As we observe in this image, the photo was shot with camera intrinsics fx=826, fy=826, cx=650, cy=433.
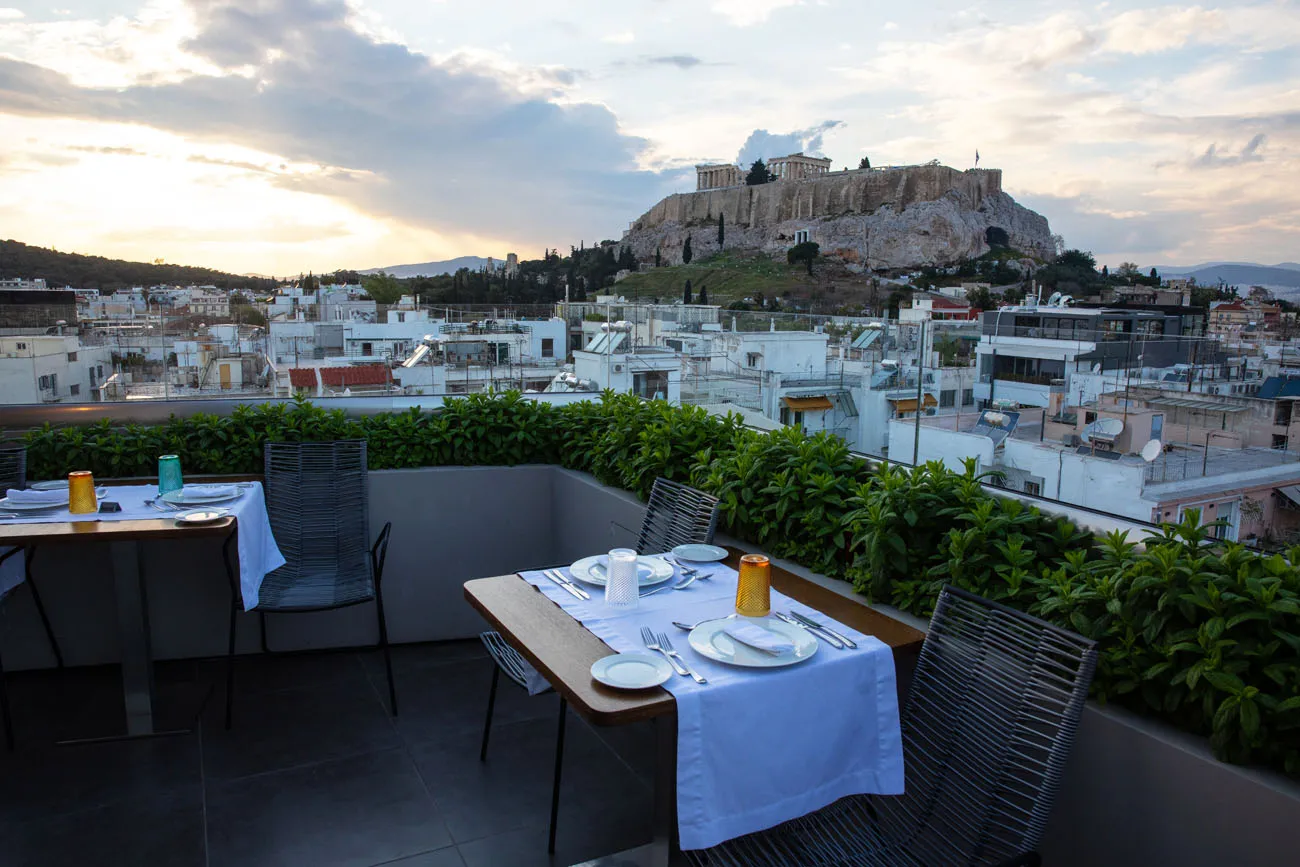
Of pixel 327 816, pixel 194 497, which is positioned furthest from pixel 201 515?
pixel 327 816

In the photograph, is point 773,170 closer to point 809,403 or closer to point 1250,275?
point 809,403

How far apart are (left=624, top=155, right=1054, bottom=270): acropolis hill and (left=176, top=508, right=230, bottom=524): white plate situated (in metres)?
52.7

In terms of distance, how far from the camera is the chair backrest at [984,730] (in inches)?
56.3

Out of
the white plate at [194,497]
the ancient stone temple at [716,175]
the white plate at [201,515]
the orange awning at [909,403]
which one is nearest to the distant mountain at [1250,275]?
the orange awning at [909,403]

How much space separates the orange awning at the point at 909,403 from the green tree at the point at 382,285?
15.5 feet

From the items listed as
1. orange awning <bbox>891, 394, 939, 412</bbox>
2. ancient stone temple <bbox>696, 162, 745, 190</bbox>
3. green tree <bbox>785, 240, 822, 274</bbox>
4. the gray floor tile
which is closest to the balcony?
the gray floor tile

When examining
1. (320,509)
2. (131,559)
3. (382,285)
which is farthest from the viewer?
(382,285)

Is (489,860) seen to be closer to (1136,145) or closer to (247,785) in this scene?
(247,785)

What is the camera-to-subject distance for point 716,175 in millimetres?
70875

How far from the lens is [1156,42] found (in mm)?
2320

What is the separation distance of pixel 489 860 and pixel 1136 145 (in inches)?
110

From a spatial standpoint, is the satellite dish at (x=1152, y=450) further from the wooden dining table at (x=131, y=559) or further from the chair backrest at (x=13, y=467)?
the chair backrest at (x=13, y=467)

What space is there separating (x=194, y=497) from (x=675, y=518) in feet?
5.35

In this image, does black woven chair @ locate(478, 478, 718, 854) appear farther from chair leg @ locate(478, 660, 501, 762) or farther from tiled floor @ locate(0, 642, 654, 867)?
tiled floor @ locate(0, 642, 654, 867)
